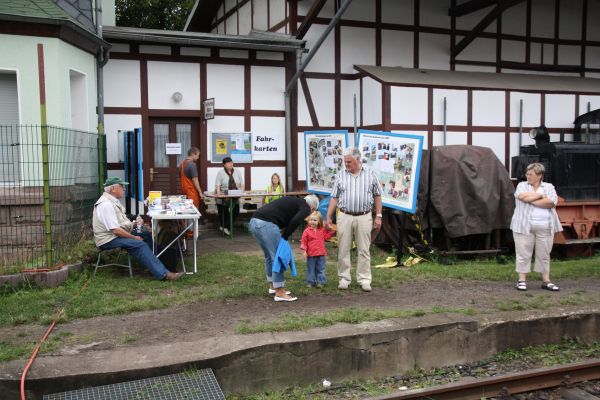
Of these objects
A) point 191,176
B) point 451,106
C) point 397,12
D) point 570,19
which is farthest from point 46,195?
point 570,19

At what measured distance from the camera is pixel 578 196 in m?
10.7

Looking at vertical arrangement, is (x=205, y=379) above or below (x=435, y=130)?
below

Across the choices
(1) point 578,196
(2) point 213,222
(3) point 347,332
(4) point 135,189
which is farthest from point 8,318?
(1) point 578,196

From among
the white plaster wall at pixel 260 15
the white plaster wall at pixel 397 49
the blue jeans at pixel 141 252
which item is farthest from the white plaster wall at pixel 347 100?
the blue jeans at pixel 141 252

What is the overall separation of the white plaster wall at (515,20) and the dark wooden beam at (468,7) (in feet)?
4.33

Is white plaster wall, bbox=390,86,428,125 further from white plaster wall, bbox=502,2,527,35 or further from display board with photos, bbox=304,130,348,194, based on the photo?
white plaster wall, bbox=502,2,527,35

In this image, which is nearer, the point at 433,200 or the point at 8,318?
the point at 8,318

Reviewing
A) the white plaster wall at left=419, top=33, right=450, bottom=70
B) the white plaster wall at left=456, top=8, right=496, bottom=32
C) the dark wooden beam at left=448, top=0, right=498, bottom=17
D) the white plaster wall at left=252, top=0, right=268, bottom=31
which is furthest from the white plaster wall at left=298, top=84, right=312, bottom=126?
the white plaster wall at left=456, top=8, right=496, bottom=32

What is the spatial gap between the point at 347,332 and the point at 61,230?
434 centimetres

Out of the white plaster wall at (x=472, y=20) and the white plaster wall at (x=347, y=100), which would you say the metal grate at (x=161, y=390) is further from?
the white plaster wall at (x=472, y=20)

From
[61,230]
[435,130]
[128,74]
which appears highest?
[128,74]

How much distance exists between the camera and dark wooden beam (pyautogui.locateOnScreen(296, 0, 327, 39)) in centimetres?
1230

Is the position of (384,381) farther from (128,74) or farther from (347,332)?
(128,74)

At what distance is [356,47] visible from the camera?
13969mm
